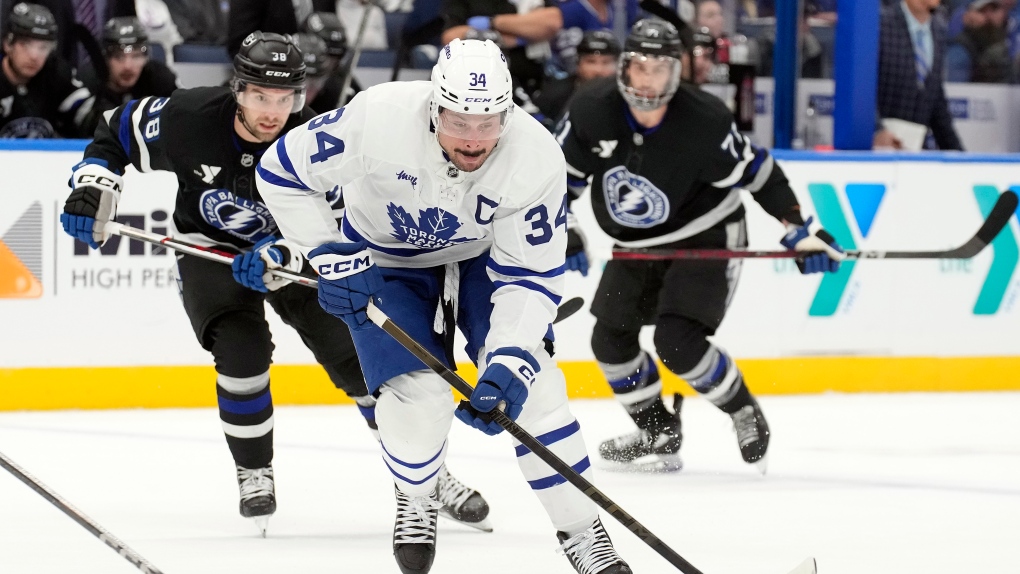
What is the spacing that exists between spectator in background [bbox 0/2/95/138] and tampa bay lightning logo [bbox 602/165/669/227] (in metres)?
2.33

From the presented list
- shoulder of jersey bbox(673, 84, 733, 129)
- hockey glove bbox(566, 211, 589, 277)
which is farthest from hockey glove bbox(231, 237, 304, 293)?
shoulder of jersey bbox(673, 84, 733, 129)

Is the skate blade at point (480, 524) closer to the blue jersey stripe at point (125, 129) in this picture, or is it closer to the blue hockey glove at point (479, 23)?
the blue jersey stripe at point (125, 129)

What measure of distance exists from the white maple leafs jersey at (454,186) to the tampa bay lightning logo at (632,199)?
52.7 inches

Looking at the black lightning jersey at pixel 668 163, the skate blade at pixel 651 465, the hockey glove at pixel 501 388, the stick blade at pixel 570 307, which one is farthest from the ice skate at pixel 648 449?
the hockey glove at pixel 501 388

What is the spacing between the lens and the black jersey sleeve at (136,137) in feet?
11.4

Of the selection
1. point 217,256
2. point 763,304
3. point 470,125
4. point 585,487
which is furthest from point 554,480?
point 763,304

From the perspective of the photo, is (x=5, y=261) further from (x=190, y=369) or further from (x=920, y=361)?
(x=920, y=361)

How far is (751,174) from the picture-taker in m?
4.23

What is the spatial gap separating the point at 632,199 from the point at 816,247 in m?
0.57

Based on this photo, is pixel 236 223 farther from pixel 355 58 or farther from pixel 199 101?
pixel 355 58

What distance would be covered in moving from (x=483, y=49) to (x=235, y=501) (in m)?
1.75

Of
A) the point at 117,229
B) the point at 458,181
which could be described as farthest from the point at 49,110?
the point at 458,181

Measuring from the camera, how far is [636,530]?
106 inches

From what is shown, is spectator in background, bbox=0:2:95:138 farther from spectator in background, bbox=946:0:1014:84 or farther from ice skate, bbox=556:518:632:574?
spectator in background, bbox=946:0:1014:84
